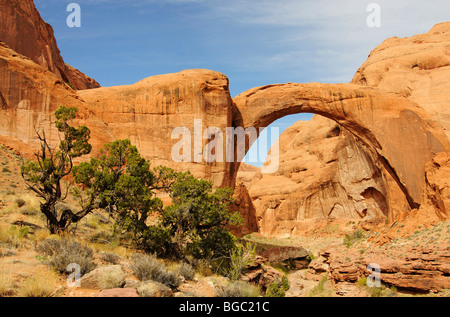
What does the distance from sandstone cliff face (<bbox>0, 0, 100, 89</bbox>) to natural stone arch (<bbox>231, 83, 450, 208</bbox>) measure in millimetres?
14423

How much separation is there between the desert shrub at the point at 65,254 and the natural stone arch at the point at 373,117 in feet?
43.3

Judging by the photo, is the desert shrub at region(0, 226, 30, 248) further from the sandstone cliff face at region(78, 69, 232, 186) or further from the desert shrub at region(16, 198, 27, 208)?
the sandstone cliff face at region(78, 69, 232, 186)

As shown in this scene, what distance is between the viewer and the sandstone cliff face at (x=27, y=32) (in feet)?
94.9

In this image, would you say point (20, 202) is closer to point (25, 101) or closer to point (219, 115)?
point (25, 101)

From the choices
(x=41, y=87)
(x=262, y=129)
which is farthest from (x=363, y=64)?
(x=41, y=87)

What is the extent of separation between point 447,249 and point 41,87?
67.1 feet

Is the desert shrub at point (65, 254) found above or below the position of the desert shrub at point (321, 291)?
above

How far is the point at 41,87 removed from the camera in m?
19.9

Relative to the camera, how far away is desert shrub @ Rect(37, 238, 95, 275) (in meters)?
8.43

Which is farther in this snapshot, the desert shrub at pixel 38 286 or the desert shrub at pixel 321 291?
the desert shrub at pixel 321 291

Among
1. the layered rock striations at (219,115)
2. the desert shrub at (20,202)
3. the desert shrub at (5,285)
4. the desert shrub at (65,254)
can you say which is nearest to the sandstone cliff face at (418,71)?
the layered rock striations at (219,115)

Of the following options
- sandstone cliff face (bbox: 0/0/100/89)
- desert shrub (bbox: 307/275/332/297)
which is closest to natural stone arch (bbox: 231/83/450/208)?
desert shrub (bbox: 307/275/332/297)

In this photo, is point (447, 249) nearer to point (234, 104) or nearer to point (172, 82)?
point (234, 104)

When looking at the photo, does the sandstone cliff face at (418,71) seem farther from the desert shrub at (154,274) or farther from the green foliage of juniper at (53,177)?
the green foliage of juniper at (53,177)
